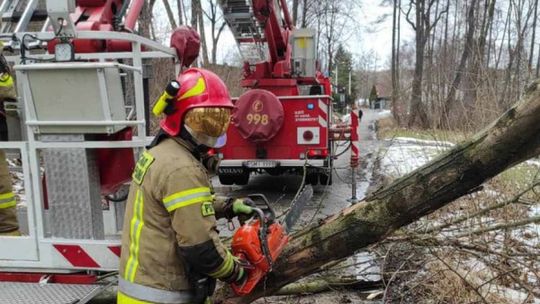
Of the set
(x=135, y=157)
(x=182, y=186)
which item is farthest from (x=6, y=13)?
(x=182, y=186)

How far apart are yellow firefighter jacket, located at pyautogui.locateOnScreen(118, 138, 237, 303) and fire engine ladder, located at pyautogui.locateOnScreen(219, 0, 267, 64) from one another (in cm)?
567

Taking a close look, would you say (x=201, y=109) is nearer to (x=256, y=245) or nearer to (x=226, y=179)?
(x=256, y=245)

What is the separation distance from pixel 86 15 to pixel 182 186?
2.08 metres

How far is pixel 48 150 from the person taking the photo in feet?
8.86

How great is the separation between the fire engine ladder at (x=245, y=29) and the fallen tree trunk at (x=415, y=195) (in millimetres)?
5410

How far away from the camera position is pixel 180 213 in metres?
1.89

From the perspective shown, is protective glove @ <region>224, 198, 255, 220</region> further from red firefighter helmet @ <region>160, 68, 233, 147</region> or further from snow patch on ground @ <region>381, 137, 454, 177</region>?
snow patch on ground @ <region>381, 137, 454, 177</region>

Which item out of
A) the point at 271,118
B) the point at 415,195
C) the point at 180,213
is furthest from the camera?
the point at 271,118

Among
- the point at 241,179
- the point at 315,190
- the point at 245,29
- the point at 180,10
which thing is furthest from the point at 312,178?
the point at 180,10

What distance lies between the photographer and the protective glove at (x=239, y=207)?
2.34m

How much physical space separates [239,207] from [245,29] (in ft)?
20.3

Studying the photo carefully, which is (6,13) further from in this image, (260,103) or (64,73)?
(260,103)

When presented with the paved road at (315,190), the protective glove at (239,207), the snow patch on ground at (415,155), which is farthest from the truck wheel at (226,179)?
the protective glove at (239,207)

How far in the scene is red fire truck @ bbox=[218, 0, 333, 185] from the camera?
23.6ft
